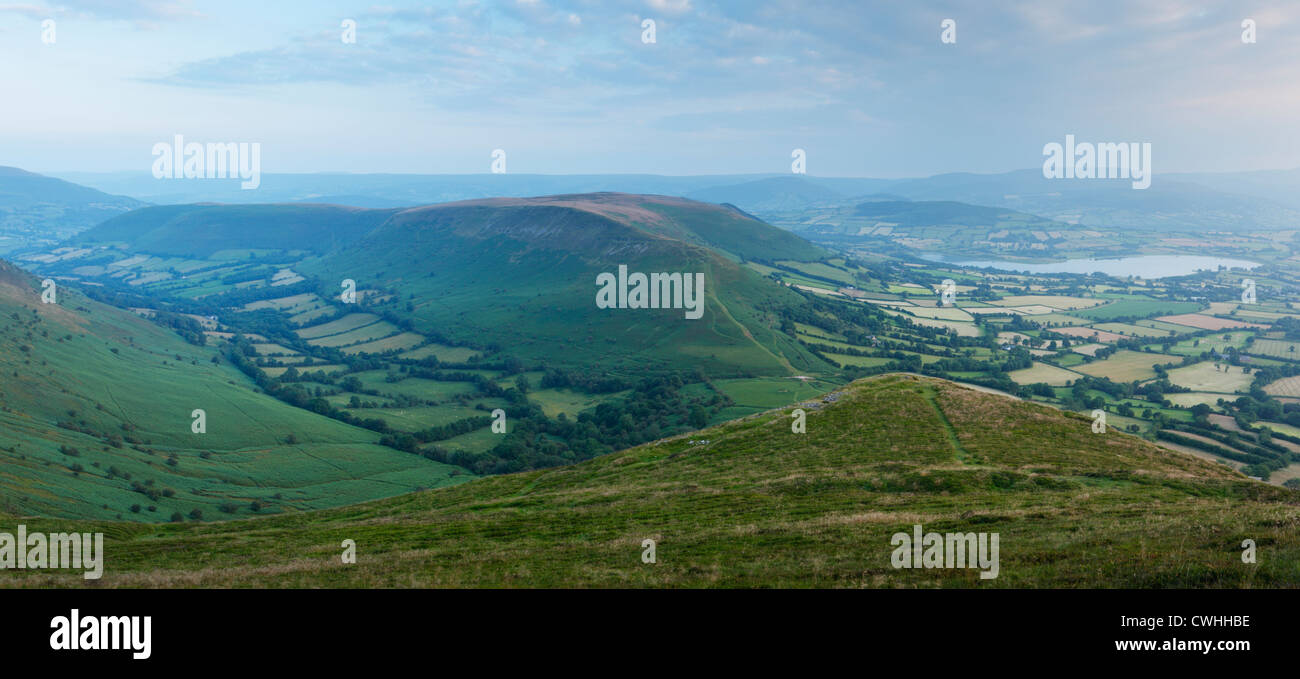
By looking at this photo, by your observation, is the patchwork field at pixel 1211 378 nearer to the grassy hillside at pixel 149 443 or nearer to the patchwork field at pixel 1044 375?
the patchwork field at pixel 1044 375

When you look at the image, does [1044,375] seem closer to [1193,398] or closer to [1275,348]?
[1193,398]

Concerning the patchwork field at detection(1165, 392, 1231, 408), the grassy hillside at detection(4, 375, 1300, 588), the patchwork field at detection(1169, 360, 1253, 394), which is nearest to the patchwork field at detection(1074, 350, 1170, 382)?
the patchwork field at detection(1169, 360, 1253, 394)

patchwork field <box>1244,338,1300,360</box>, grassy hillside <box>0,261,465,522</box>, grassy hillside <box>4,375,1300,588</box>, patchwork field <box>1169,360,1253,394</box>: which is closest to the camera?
grassy hillside <box>4,375,1300,588</box>

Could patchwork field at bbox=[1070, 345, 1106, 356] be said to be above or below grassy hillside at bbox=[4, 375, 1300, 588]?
above

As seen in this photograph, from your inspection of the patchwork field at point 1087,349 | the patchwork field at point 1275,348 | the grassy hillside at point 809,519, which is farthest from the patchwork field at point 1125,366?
the grassy hillside at point 809,519

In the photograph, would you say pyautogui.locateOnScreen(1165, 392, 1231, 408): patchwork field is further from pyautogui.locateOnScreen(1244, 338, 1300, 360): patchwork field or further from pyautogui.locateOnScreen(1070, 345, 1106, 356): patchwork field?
pyautogui.locateOnScreen(1244, 338, 1300, 360): patchwork field

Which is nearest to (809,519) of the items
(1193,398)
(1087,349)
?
(1193,398)
